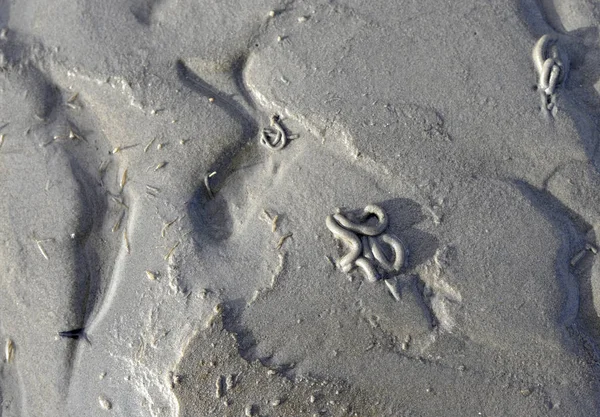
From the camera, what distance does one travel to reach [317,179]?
299cm

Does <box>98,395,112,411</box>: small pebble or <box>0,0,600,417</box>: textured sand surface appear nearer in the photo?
<box>0,0,600,417</box>: textured sand surface

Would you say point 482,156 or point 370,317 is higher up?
point 482,156

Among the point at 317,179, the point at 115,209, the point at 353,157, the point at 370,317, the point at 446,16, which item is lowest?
the point at 115,209

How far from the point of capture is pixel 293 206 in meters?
2.99

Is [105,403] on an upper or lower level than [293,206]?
lower

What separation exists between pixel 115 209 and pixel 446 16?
2.45 metres

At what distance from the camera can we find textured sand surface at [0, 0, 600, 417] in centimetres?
288

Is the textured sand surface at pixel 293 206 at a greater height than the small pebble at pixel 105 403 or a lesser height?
greater

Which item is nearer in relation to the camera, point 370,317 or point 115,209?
point 370,317

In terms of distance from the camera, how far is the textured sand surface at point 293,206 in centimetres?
288

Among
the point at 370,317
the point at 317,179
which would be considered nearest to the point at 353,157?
the point at 317,179

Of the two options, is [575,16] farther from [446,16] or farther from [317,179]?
[317,179]

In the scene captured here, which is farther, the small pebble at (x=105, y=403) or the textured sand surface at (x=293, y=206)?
the small pebble at (x=105, y=403)

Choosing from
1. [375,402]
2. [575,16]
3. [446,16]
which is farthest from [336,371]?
[575,16]
